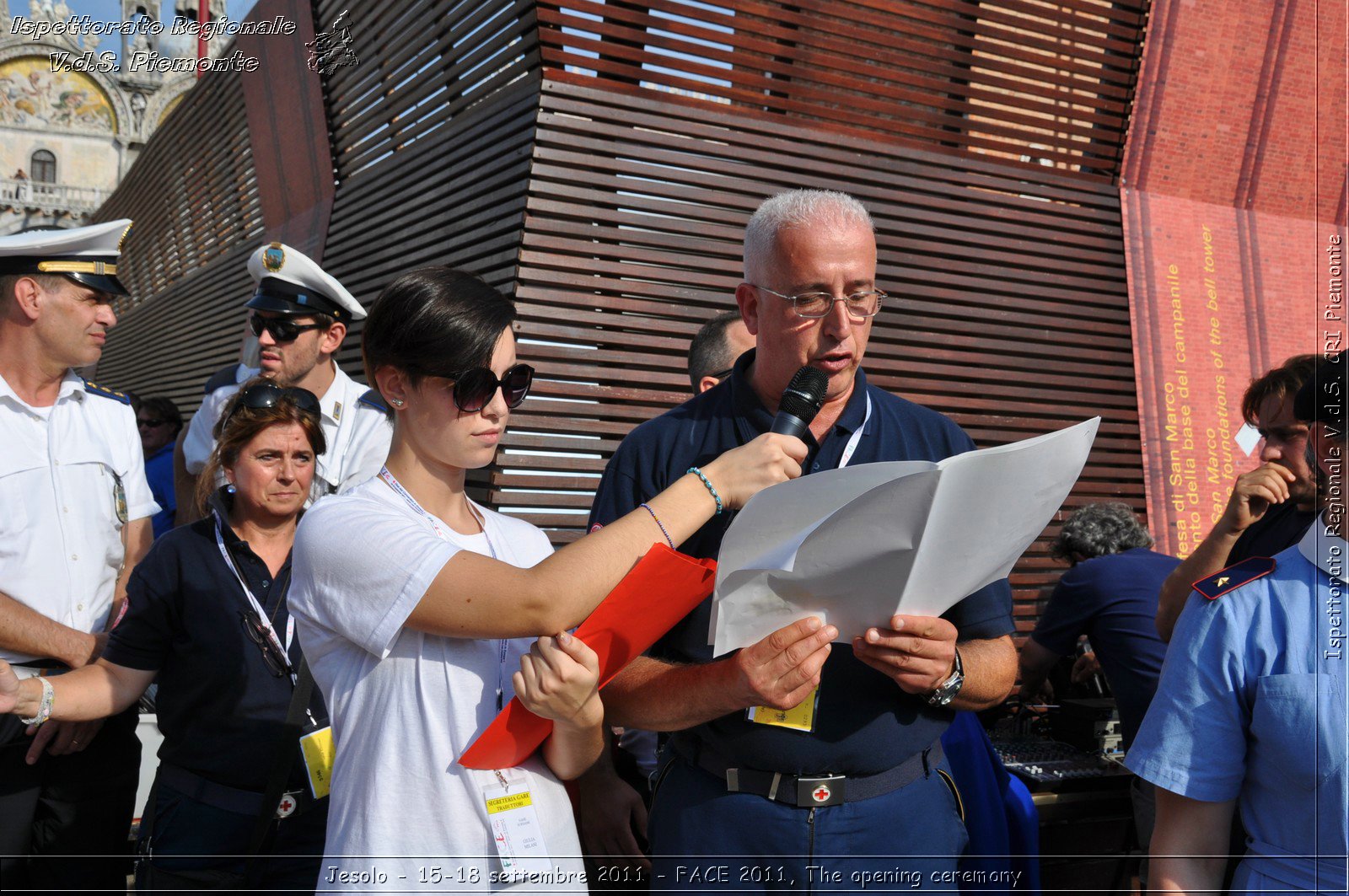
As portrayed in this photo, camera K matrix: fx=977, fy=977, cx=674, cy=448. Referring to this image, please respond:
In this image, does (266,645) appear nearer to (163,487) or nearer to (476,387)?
(476,387)

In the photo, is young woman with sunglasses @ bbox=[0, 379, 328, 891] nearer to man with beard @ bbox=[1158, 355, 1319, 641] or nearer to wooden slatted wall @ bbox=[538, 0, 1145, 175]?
man with beard @ bbox=[1158, 355, 1319, 641]

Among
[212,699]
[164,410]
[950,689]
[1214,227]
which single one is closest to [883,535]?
[950,689]

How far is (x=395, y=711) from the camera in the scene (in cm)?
166

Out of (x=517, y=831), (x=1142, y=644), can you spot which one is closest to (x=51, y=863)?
(x=517, y=831)

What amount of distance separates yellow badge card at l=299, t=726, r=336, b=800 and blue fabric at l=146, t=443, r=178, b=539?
11.5 feet

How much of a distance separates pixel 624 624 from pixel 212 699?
5.29 ft

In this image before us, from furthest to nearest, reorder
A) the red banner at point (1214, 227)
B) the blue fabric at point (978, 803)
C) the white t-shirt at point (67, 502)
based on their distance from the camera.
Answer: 1. the red banner at point (1214, 227)
2. the white t-shirt at point (67, 502)
3. the blue fabric at point (978, 803)

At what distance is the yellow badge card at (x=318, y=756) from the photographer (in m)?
2.43

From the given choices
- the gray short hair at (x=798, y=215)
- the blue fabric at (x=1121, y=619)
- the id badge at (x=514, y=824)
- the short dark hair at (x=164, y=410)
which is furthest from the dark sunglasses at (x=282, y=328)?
Result: the short dark hair at (x=164, y=410)

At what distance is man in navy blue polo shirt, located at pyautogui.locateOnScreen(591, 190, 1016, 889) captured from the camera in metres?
1.89

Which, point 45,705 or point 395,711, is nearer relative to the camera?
point 395,711

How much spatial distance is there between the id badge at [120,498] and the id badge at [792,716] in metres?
2.51

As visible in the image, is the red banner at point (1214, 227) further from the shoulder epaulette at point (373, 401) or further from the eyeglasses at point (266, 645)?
the eyeglasses at point (266, 645)

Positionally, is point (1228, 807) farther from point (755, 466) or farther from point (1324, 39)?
point (1324, 39)
